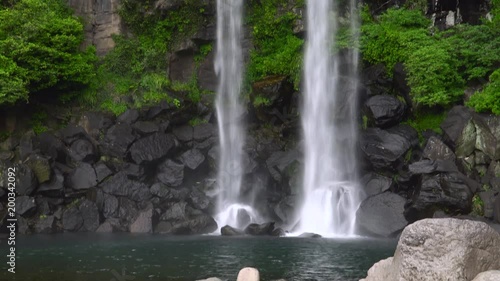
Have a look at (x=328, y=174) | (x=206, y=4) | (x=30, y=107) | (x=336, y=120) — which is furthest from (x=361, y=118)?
(x=30, y=107)

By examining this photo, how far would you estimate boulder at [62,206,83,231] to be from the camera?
923 inches

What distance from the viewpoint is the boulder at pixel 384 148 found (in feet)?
75.7

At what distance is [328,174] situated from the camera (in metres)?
25.9

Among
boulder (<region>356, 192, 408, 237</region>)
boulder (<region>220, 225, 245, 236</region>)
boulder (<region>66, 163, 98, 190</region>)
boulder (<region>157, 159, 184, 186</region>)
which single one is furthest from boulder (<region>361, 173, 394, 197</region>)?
boulder (<region>66, 163, 98, 190</region>)

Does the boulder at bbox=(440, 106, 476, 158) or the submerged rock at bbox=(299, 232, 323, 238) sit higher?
the boulder at bbox=(440, 106, 476, 158)

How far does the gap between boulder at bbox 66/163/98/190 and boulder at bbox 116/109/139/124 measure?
9.80 feet

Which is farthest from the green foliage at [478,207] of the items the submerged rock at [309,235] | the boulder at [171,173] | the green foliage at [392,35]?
the boulder at [171,173]

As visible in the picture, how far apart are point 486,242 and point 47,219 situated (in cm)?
1919

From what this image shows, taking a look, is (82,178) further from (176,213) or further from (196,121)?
(196,121)

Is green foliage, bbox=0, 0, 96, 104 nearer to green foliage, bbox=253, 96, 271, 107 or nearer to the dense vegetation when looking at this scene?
the dense vegetation

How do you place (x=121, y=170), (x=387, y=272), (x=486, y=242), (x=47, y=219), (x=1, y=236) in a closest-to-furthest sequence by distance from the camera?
(x=486, y=242) < (x=387, y=272) < (x=1, y=236) < (x=47, y=219) < (x=121, y=170)

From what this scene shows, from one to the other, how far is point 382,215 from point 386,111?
5.19 m

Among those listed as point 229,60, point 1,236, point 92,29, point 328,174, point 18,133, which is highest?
point 92,29

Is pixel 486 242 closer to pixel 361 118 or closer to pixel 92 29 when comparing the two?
pixel 361 118
